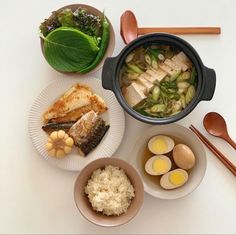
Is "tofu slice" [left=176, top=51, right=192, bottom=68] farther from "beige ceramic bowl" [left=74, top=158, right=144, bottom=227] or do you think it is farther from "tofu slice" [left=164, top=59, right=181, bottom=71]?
"beige ceramic bowl" [left=74, top=158, right=144, bottom=227]

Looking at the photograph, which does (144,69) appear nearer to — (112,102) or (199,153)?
(112,102)

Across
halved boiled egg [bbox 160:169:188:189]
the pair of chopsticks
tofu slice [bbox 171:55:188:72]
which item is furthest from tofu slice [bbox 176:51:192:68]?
halved boiled egg [bbox 160:169:188:189]

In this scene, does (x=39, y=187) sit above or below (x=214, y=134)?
below

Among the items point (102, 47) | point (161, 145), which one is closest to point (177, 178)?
point (161, 145)

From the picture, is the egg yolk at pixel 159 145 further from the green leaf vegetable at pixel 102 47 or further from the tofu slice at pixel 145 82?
the green leaf vegetable at pixel 102 47

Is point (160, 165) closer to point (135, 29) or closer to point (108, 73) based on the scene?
point (108, 73)

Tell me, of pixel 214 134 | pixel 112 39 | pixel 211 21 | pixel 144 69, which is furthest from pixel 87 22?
pixel 214 134
